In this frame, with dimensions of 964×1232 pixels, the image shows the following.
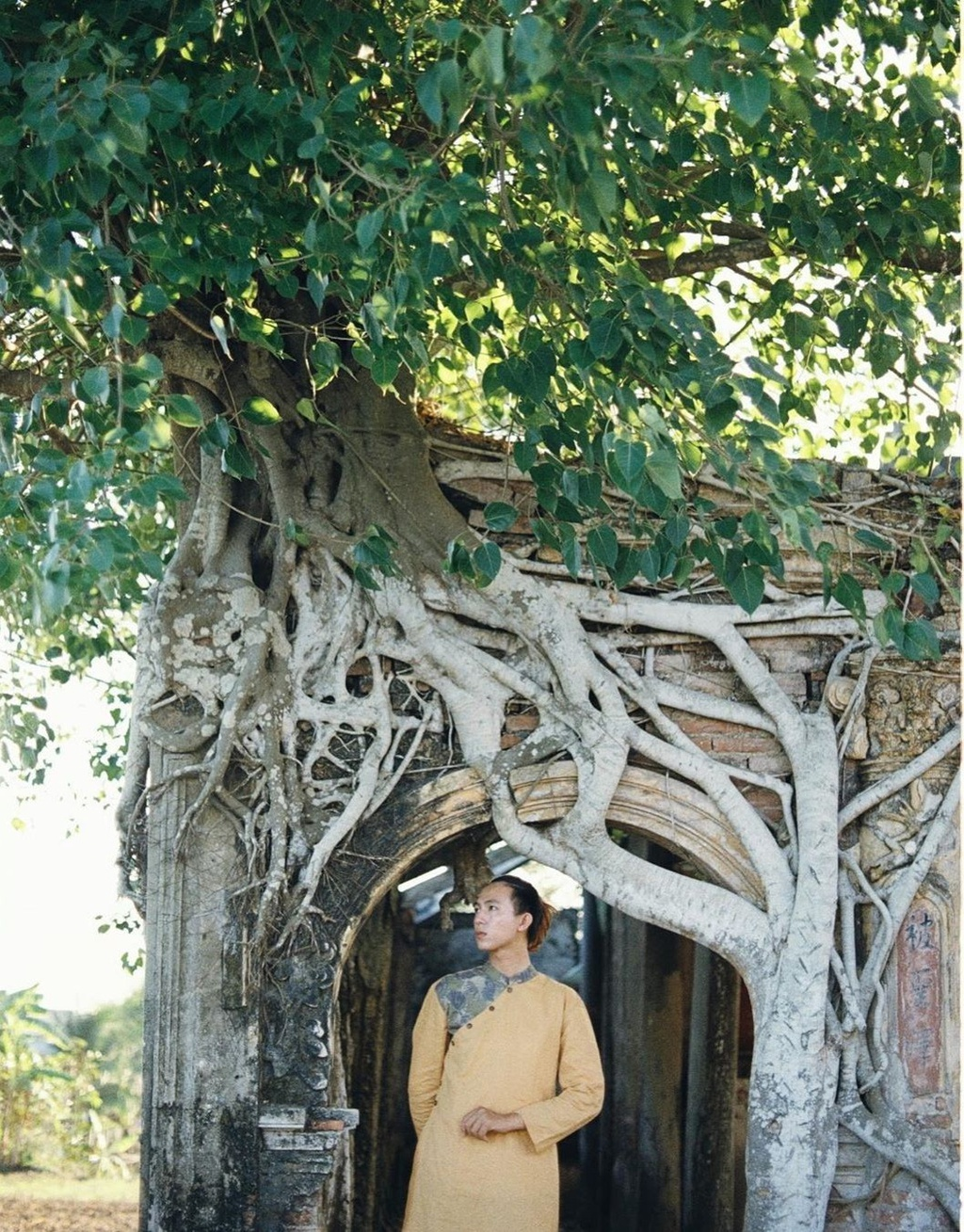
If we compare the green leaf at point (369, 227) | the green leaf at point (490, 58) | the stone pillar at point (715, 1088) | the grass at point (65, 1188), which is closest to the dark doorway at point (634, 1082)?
the stone pillar at point (715, 1088)

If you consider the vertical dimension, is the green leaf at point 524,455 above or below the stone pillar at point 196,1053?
above

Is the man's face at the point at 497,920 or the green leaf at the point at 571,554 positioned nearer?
the green leaf at the point at 571,554

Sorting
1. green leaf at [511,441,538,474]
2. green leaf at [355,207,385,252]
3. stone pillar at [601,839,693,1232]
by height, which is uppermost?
green leaf at [355,207,385,252]

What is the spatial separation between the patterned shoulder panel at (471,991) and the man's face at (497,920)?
96 millimetres

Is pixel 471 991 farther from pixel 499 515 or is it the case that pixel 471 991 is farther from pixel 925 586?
pixel 925 586

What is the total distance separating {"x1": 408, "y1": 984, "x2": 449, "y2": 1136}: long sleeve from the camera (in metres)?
5.30

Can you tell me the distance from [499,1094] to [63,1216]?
426cm

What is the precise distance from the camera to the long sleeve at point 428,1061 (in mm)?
5301

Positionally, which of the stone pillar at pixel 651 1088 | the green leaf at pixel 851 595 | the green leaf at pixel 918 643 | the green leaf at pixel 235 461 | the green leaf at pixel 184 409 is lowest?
the stone pillar at pixel 651 1088

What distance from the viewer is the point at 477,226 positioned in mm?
4465

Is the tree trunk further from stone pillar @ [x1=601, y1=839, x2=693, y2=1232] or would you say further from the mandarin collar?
stone pillar @ [x1=601, y1=839, x2=693, y2=1232]

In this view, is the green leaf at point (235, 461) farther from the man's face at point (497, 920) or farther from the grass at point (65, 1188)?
the grass at point (65, 1188)

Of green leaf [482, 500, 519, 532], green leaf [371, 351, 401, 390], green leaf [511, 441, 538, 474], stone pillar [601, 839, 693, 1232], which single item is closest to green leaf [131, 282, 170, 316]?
green leaf [371, 351, 401, 390]

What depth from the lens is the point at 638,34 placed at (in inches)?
183
